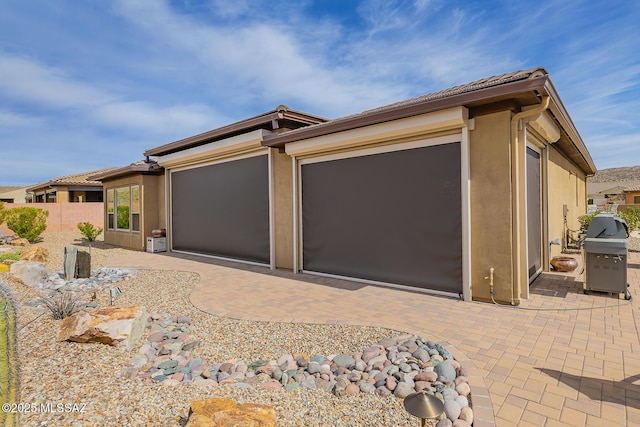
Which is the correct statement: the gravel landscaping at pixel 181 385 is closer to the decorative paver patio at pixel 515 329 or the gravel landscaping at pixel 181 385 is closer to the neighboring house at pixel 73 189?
the decorative paver patio at pixel 515 329

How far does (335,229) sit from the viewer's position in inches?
307

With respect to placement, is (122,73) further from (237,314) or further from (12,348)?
(12,348)

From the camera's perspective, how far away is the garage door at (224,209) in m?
9.52

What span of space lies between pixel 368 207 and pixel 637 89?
1275 centimetres

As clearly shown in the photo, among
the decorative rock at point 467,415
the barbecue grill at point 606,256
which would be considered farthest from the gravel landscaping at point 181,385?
the barbecue grill at point 606,256

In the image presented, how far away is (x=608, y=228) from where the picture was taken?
5770 mm

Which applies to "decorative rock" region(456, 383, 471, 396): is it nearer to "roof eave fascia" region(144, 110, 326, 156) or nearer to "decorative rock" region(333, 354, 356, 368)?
"decorative rock" region(333, 354, 356, 368)

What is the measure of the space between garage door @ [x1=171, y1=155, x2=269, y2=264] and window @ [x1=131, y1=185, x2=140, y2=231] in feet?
6.01

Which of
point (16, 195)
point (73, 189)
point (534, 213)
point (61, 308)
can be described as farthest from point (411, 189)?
point (16, 195)

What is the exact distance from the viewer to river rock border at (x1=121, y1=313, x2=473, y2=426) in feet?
9.96

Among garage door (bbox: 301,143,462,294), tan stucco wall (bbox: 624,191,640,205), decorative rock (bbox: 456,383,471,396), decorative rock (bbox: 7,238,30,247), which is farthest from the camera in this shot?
tan stucco wall (bbox: 624,191,640,205)

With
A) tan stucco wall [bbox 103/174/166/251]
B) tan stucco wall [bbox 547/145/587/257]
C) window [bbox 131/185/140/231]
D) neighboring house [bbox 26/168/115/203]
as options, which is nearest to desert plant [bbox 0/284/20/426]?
tan stucco wall [bbox 547/145/587/257]

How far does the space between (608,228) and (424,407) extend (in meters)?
5.79

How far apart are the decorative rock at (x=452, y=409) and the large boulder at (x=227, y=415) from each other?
1.39 meters
